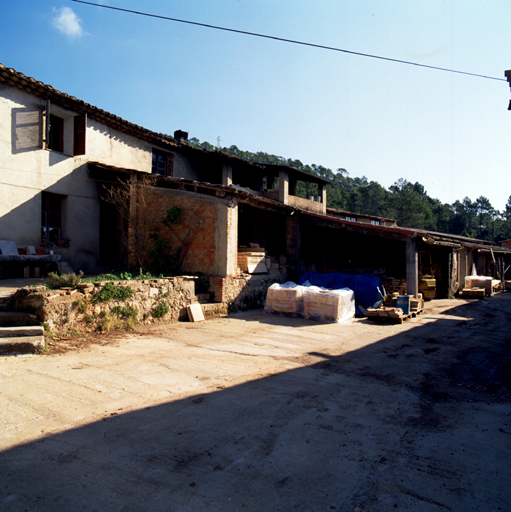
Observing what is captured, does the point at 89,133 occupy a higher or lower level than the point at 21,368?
higher

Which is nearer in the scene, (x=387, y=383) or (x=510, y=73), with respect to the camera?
(x=387, y=383)

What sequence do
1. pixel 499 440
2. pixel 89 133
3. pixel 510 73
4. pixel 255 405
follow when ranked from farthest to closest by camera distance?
pixel 89 133 → pixel 510 73 → pixel 255 405 → pixel 499 440

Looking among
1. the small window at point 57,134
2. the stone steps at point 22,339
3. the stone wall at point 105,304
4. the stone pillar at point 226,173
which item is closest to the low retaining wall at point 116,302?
the stone wall at point 105,304

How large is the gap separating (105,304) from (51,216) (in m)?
6.06

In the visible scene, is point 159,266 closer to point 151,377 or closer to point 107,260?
point 107,260

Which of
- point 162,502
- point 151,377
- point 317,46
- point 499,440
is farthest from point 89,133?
point 499,440

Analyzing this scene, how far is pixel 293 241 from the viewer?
1467cm

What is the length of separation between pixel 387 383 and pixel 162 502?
375 cm

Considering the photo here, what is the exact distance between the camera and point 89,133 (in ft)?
41.4

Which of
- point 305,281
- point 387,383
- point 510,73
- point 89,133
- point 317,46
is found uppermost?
point 317,46

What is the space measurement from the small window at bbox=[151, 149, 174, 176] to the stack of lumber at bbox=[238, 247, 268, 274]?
605 centimetres

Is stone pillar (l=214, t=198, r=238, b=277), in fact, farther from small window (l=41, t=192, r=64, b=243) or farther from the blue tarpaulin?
small window (l=41, t=192, r=64, b=243)

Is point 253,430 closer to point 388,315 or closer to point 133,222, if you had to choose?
point 388,315

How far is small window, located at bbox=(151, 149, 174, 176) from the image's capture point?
15806mm
